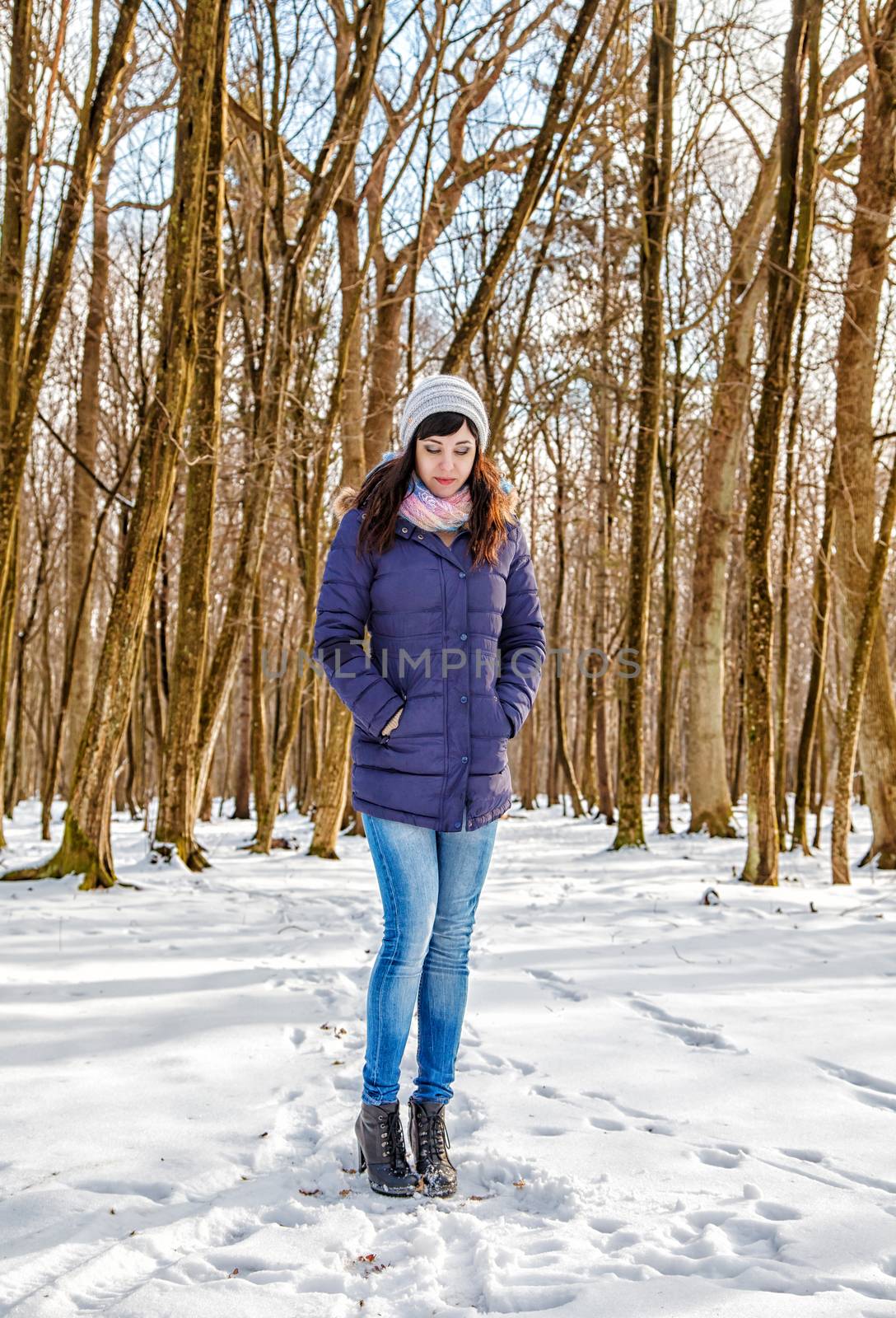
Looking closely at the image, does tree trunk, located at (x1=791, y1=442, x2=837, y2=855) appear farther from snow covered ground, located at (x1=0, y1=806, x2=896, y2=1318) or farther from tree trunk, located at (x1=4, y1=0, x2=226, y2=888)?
tree trunk, located at (x1=4, y1=0, x2=226, y2=888)

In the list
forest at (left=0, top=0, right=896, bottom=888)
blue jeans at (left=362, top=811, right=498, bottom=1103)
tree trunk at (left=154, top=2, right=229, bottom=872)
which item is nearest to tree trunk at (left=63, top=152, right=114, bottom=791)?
forest at (left=0, top=0, right=896, bottom=888)

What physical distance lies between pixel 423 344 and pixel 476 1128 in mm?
15892

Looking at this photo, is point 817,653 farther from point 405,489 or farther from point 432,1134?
point 432,1134

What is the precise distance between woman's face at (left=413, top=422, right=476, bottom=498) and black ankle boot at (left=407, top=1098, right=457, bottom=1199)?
164cm

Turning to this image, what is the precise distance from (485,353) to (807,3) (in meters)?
7.24

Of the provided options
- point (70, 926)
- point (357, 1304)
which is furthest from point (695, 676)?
point (357, 1304)

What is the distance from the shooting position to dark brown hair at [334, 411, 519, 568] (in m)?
2.59

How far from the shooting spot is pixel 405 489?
105 inches

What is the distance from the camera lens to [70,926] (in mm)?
5320

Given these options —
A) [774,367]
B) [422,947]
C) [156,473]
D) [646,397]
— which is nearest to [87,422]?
[156,473]

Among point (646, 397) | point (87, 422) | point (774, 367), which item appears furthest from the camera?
point (87, 422)

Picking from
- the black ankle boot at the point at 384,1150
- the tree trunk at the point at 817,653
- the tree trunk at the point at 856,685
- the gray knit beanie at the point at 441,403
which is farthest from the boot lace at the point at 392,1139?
the tree trunk at the point at 817,653

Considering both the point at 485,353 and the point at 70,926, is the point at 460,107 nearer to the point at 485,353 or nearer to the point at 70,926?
the point at 485,353

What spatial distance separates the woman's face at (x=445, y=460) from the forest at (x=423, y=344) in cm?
418
